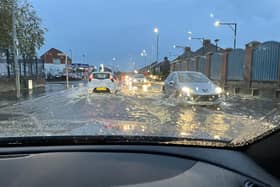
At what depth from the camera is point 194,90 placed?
1836 centimetres

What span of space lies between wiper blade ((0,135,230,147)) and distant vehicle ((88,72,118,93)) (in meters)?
27.2

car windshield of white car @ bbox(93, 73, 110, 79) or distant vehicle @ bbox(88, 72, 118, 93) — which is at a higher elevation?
car windshield of white car @ bbox(93, 73, 110, 79)

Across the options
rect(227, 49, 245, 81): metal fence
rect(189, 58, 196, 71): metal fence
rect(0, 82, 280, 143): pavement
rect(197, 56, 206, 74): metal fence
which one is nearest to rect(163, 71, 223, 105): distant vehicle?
rect(0, 82, 280, 143): pavement

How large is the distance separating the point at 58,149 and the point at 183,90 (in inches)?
633

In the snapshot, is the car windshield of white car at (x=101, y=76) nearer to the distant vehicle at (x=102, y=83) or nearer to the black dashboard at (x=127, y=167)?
the distant vehicle at (x=102, y=83)

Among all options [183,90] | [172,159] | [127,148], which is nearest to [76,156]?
[127,148]

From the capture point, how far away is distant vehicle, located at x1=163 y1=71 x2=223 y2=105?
18.2m

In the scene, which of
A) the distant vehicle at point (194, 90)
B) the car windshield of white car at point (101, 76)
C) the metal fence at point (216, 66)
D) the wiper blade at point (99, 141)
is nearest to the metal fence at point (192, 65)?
the metal fence at point (216, 66)

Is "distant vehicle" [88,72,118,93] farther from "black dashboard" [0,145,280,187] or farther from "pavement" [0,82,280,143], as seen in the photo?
"black dashboard" [0,145,280,187]

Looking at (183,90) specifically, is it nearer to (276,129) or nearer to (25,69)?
(276,129)

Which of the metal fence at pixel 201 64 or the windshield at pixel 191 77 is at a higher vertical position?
the metal fence at pixel 201 64

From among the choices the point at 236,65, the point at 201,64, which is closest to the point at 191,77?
the point at 236,65

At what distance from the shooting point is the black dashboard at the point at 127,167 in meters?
2.42

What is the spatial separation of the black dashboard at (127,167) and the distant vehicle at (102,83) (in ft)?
89.7
